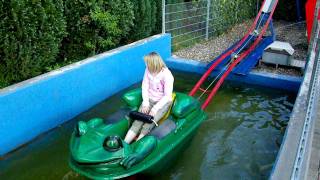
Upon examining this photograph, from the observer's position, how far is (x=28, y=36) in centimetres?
548

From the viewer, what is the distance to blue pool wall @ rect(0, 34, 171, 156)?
183 inches

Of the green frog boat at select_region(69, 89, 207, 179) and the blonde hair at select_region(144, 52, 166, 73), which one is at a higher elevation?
the blonde hair at select_region(144, 52, 166, 73)

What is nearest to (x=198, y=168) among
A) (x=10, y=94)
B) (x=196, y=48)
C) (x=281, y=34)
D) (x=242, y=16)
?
(x=10, y=94)

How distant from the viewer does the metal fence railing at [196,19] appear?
853cm

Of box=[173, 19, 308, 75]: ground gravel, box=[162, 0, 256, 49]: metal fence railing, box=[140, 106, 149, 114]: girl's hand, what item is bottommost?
box=[173, 19, 308, 75]: ground gravel

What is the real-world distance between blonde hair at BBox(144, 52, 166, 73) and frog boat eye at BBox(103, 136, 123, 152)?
1.21 metres

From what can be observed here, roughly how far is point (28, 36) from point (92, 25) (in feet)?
5.30

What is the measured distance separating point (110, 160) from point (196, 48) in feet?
19.6

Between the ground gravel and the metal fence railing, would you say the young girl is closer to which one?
the ground gravel

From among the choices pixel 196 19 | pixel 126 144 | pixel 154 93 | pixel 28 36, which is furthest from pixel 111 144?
pixel 196 19

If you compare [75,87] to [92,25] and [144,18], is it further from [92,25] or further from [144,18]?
[144,18]

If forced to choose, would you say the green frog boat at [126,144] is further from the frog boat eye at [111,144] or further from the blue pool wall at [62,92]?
the blue pool wall at [62,92]

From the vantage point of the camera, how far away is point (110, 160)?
3467mm

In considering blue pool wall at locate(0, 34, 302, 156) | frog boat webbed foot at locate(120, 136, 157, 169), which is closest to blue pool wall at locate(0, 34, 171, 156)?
blue pool wall at locate(0, 34, 302, 156)
